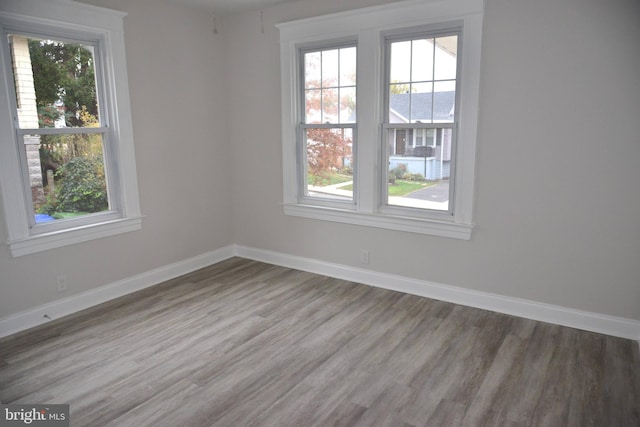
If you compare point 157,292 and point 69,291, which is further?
point 157,292

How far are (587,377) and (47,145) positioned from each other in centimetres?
420

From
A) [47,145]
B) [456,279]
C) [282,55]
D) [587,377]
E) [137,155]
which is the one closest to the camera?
[587,377]

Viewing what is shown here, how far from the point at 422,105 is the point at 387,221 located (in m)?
1.08

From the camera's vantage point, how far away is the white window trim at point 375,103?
11.5 ft

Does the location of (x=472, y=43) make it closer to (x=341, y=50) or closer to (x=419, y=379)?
(x=341, y=50)

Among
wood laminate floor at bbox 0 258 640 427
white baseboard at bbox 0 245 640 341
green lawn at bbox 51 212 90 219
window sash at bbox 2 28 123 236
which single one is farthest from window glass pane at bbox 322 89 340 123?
green lawn at bbox 51 212 90 219

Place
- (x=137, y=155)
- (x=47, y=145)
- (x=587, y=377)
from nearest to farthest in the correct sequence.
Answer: (x=587, y=377) < (x=47, y=145) < (x=137, y=155)

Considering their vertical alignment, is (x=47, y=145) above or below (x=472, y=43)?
below

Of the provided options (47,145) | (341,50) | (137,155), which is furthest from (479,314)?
(47,145)

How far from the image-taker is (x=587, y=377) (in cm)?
275

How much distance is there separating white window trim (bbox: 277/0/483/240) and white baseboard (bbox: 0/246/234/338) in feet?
3.68

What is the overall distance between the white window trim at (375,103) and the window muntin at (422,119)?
0.09 m

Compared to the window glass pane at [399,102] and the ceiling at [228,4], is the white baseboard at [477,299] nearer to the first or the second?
the window glass pane at [399,102]

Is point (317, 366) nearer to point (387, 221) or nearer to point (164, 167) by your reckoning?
point (387, 221)
